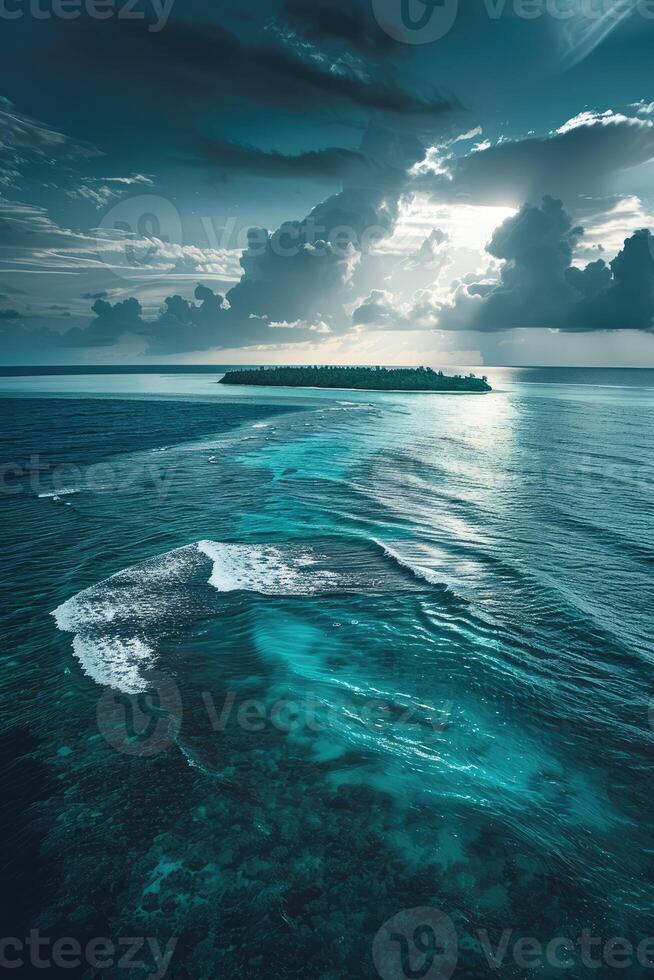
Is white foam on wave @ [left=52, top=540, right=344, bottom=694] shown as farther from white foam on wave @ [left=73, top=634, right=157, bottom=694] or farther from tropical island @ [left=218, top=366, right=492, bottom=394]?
tropical island @ [left=218, top=366, right=492, bottom=394]

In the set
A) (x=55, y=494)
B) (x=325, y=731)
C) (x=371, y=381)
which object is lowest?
(x=55, y=494)

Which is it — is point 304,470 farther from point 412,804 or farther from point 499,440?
point 412,804

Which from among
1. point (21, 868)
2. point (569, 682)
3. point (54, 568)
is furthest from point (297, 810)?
point (54, 568)

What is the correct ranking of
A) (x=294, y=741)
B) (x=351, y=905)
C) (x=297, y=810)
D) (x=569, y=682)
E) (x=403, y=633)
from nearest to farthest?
(x=351, y=905), (x=297, y=810), (x=294, y=741), (x=569, y=682), (x=403, y=633)

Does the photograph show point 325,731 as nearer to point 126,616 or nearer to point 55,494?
point 126,616

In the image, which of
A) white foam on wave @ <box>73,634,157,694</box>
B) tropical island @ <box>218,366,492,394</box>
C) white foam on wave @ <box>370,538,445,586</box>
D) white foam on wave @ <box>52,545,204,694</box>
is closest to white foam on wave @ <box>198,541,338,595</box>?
white foam on wave @ <box>52,545,204,694</box>

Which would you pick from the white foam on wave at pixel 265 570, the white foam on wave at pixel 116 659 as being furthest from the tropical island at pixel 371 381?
the white foam on wave at pixel 116 659

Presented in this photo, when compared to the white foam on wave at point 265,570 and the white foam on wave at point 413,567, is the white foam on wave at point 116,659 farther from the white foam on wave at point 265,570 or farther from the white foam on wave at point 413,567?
the white foam on wave at point 413,567

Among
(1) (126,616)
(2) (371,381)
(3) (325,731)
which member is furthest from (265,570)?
(2) (371,381)
